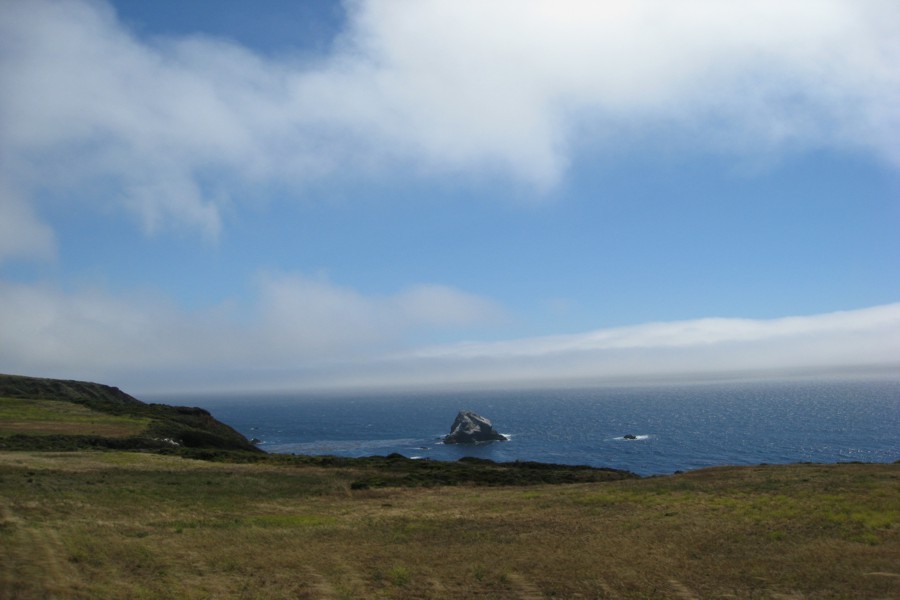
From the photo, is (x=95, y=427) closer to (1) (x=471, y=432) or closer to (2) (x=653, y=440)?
(1) (x=471, y=432)

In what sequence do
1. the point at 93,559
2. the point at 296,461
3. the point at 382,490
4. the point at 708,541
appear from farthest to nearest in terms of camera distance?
the point at 296,461 → the point at 382,490 → the point at 708,541 → the point at 93,559

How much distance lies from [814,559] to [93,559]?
24309 mm

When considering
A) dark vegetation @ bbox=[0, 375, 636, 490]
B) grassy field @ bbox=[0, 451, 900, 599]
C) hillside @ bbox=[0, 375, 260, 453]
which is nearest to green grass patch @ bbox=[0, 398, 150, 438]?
hillside @ bbox=[0, 375, 260, 453]

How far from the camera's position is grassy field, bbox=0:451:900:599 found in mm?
17078

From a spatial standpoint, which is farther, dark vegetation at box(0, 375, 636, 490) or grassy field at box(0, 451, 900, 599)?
dark vegetation at box(0, 375, 636, 490)

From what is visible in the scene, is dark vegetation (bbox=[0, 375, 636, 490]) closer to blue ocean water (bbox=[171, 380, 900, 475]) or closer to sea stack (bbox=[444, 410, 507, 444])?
blue ocean water (bbox=[171, 380, 900, 475])

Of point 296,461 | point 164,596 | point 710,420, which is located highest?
point 164,596

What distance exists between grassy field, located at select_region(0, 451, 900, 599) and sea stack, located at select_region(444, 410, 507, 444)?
107983 millimetres

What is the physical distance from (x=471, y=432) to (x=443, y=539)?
4849 inches

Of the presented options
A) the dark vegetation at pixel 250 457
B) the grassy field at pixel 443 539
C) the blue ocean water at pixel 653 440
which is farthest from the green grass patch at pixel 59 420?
the blue ocean water at pixel 653 440

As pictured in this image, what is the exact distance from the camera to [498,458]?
11956cm

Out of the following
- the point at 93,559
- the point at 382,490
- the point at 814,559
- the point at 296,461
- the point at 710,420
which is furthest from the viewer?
the point at 710,420

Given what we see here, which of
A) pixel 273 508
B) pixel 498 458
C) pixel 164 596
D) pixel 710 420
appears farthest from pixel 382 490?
pixel 710 420

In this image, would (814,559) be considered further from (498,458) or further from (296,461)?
(498,458)
